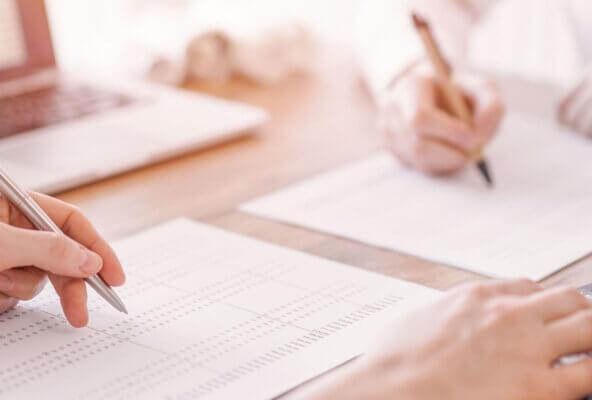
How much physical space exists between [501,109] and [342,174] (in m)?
0.20

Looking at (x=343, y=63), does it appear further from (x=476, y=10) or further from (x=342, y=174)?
(x=342, y=174)

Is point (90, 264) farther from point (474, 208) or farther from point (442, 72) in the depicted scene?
point (442, 72)

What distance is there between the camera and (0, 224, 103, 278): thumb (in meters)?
0.67

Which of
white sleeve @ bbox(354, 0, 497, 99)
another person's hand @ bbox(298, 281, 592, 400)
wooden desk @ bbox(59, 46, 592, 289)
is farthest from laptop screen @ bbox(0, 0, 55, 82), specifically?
another person's hand @ bbox(298, 281, 592, 400)

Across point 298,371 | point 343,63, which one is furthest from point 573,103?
point 298,371

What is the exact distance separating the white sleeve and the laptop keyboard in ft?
1.15

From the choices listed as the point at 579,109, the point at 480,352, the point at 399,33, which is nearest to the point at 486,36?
the point at 399,33

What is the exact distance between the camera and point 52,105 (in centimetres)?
125

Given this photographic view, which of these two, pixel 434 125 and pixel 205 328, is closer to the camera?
pixel 205 328

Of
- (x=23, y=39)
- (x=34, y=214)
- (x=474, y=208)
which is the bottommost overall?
(x=474, y=208)

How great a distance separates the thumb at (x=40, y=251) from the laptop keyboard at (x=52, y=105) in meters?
0.51

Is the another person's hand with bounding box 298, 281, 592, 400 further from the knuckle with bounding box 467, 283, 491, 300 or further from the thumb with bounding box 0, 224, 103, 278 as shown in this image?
the thumb with bounding box 0, 224, 103, 278

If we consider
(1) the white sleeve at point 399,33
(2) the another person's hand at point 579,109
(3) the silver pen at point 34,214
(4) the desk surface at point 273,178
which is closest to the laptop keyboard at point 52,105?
(4) the desk surface at point 273,178

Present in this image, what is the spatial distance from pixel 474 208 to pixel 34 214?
17.4 inches
